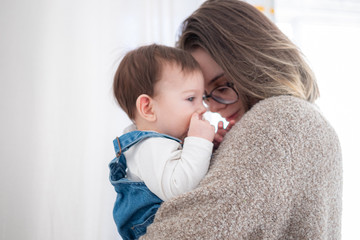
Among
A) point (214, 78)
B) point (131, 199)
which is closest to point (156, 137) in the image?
point (131, 199)

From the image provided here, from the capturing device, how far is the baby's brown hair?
3.42 ft

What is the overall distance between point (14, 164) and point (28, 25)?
0.78 meters

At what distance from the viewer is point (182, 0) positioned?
6.90ft

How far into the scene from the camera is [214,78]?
118cm

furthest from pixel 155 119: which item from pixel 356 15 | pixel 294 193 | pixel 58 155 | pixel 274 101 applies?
pixel 356 15

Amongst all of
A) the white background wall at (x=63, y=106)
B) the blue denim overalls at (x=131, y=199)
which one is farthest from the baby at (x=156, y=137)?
the white background wall at (x=63, y=106)

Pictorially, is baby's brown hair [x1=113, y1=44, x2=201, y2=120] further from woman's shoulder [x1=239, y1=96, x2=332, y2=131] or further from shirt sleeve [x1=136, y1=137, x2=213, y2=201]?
woman's shoulder [x1=239, y1=96, x2=332, y2=131]

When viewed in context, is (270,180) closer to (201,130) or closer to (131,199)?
(201,130)

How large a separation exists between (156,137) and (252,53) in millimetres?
442

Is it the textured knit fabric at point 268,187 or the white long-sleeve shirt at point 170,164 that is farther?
the white long-sleeve shirt at point 170,164

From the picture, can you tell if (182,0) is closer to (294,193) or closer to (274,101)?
(274,101)

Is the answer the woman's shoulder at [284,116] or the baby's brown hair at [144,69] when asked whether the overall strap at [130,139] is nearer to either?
the baby's brown hair at [144,69]

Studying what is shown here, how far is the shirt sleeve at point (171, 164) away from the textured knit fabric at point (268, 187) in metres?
0.06

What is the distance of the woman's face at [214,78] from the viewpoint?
1.17 metres
